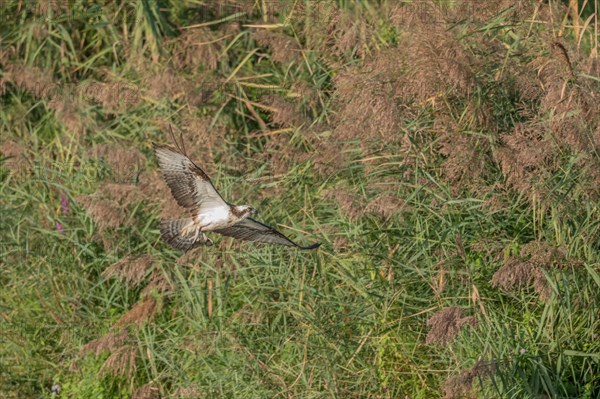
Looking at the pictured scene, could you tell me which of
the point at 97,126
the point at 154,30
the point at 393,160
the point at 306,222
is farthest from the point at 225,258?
the point at 154,30

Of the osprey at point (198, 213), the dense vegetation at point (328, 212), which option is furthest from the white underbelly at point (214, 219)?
the dense vegetation at point (328, 212)

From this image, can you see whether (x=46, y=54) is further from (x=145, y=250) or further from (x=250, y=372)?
(x=250, y=372)

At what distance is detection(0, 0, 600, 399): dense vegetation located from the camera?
4.80m

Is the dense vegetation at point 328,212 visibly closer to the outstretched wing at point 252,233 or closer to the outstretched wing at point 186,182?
the outstretched wing at point 252,233

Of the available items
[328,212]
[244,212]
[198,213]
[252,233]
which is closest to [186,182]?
[198,213]

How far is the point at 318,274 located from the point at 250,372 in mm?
508

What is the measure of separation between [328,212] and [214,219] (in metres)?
0.74

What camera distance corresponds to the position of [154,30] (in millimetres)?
6699

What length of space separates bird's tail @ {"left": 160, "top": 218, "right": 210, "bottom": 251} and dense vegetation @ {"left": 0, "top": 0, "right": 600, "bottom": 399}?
36cm

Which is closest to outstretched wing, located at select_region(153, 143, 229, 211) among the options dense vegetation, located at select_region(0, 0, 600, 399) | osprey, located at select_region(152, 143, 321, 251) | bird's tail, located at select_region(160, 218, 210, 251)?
osprey, located at select_region(152, 143, 321, 251)

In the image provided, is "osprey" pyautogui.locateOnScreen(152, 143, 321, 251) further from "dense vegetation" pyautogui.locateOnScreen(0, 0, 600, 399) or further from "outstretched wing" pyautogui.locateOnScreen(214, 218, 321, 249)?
"dense vegetation" pyautogui.locateOnScreen(0, 0, 600, 399)

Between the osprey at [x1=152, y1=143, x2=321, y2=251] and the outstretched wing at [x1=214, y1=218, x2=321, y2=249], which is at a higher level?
the osprey at [x1=152, y1=143, x2=321, y2=251]

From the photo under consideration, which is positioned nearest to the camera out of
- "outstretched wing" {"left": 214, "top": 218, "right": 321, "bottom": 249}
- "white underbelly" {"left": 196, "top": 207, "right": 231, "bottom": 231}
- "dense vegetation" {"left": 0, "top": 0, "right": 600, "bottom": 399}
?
"dense vegetation" {"left": 0, "top": 0, "right": 600, "bottom": 399}

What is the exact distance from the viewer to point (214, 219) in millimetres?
4941
